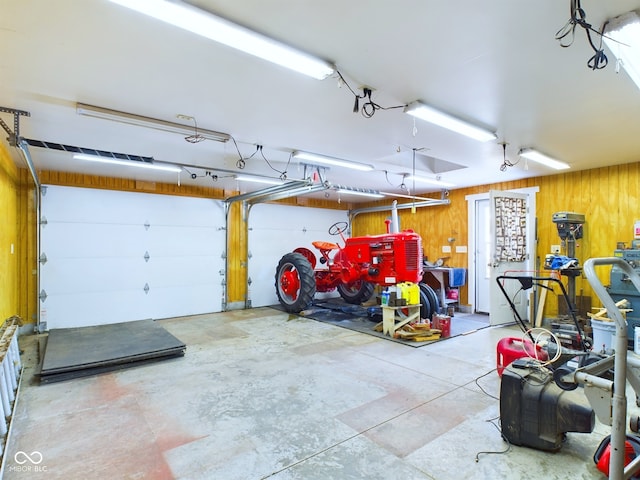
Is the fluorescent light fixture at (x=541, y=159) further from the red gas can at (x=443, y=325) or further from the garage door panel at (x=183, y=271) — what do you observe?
the garage door panel at (x=183, y=271)

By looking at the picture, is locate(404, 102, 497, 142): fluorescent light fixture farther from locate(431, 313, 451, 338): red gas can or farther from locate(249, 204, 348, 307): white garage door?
locate(249, 204, 348, 307): white garage door

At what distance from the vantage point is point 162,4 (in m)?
1.70

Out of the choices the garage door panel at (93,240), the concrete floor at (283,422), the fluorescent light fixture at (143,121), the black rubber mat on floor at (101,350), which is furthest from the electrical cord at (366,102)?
the garage door panel at (93,240)

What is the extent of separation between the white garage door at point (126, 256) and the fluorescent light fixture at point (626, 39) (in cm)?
672

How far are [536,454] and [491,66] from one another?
2690mm

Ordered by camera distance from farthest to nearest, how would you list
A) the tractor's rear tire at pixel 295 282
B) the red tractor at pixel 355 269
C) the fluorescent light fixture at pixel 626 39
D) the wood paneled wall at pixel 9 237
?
the tractor's rear tire at pixel 295 282, the red tractor at pixel 355 269, the wood paneled wall at pixel 9 237, the fluorescent light fixture at pixel 626 39

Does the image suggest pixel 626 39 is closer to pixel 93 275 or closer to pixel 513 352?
pixel 513 352

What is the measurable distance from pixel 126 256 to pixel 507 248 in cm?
679

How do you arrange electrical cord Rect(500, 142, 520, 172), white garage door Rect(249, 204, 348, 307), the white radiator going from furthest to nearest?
white garage door Rect(249, 204, 348, 307), electrical cord Rect(500, 142, 520, 172), the white radiator

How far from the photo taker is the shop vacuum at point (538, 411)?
2152 millimetres

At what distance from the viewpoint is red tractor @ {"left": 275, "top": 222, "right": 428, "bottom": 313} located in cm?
567

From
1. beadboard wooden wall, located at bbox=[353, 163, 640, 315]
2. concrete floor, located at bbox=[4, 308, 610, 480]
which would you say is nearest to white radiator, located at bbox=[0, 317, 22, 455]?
concrete floor, located at bbox=[4, 308, 610, 480]

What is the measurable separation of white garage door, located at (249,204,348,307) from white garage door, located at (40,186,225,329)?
0.80m

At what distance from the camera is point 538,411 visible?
2.26m
